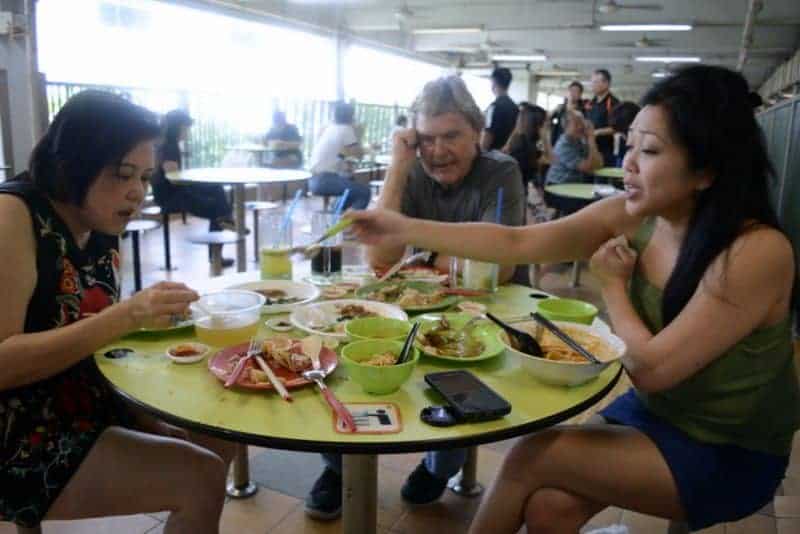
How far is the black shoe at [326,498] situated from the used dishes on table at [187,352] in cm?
93

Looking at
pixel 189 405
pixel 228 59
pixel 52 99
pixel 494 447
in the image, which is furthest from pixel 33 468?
pixel 228 59

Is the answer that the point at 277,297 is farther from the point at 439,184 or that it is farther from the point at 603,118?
the point at 603,118

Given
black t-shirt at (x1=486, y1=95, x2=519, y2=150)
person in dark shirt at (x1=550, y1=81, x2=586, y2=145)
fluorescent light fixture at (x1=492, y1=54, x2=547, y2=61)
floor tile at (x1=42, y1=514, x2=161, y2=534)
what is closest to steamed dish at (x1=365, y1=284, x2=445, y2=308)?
floor tile at (x1=42, y1=514, x2=161, y2=534)

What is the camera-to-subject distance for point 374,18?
10.3m

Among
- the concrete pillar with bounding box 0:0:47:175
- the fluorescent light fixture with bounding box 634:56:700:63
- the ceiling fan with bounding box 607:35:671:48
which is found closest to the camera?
the concrete pillar with bounding box 0:0:47:175

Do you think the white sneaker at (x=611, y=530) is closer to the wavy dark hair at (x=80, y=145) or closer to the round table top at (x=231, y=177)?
the wavy dark hair at (x=80, y=145)

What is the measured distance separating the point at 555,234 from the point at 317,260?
0.71 meters

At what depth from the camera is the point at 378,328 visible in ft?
4.34

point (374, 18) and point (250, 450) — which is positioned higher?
point (374, 18)

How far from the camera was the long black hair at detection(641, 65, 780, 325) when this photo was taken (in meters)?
1.24

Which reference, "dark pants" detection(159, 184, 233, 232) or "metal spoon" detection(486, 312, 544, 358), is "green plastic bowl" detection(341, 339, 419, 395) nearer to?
"metal spoon" detection(486, 312, 544, 358)

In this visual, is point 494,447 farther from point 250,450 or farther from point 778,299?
point 778,299

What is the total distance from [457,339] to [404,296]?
1.02 ft

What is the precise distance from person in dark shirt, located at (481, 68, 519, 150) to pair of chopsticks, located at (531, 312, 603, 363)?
16.2 feet
